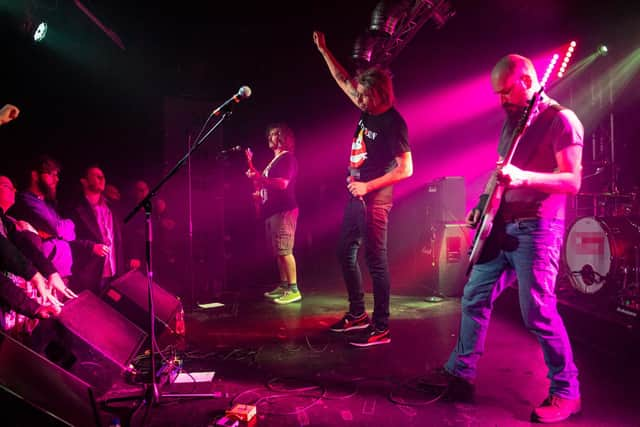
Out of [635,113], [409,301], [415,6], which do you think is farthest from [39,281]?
[635,113]

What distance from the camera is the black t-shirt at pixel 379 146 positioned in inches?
133

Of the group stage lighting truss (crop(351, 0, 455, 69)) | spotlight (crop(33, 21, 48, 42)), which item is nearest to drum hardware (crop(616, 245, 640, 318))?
stage lighting truss (crop(351, 0, 455, 69))

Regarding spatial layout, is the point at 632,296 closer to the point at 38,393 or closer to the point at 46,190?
the point at 38,393

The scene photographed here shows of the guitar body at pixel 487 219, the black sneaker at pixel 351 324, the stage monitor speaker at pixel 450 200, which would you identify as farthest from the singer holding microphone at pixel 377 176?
the stage monitor speaker at pixel 450 200

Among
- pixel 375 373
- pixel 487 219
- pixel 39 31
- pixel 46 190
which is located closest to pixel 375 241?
pixel 375 373

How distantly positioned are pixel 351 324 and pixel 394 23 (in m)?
3.49

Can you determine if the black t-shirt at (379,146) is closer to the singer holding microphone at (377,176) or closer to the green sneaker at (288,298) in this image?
the singer holding microphone at (377,176)

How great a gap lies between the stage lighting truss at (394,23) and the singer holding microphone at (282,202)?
4.71ft

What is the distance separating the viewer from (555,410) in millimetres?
2145

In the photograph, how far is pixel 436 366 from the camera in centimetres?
300

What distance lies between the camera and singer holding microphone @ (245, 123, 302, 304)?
17.2 ft

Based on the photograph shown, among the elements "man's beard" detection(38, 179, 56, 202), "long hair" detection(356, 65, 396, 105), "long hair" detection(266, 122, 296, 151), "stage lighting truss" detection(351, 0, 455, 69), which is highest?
"stage lighting truss" detection(351, 0, 455, 69)

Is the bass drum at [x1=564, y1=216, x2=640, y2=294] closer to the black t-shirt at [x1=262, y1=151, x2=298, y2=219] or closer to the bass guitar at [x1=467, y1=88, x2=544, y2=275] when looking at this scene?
the bass guitar at [x1=467, y1=88, x2=544, y2=275]

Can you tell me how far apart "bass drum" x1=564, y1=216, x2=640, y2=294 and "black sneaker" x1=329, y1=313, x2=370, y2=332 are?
2.59 metres
